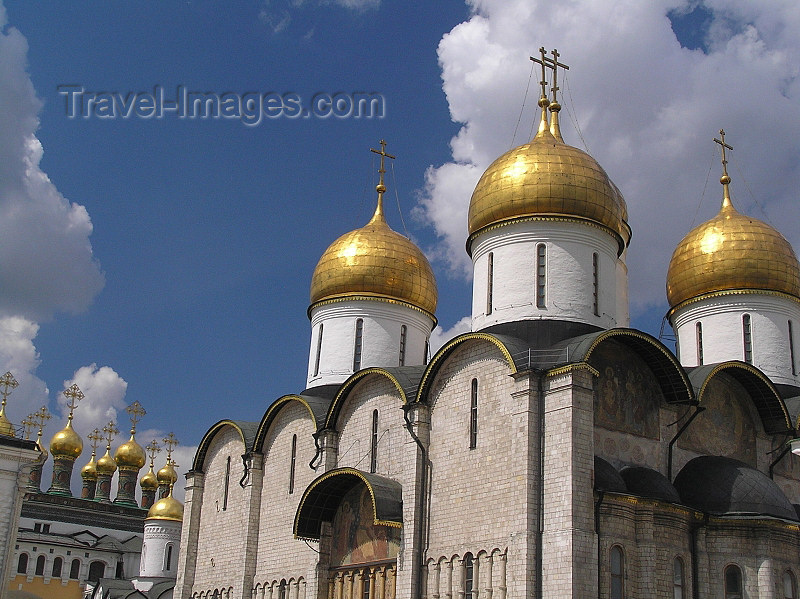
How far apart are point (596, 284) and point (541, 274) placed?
0.93 meters

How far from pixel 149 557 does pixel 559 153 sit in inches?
825

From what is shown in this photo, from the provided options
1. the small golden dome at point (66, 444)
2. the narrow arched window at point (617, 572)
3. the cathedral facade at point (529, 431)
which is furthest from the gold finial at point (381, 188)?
the small golden dome at point (66, 444)

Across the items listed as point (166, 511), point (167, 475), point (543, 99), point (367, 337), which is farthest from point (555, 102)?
point (167, 475)

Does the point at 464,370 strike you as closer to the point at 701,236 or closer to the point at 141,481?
the point at 701,236

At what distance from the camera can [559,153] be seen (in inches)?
631

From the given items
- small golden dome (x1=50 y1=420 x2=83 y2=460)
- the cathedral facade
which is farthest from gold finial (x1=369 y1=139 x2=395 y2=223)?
small golden dome (x1=50 y1=420 x2=83 y2=460)

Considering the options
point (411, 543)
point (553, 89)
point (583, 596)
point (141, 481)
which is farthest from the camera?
point (141, 481)

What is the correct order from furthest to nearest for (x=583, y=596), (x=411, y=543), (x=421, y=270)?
1. (x=421, y=270)
2. (x=411, y=543)
3. (x=583, y=596)

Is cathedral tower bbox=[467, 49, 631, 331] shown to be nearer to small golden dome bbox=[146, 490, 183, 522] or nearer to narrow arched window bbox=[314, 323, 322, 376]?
narrow arched window bbox=[314, 323, 322, 376]

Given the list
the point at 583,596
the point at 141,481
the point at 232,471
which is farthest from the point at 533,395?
the point at 141,481

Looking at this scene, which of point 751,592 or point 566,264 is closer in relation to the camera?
point 751,592

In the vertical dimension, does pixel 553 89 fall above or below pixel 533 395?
above

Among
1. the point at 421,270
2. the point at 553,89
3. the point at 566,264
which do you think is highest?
the point at 553,89

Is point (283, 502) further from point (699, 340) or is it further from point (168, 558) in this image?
point (168, 558)
